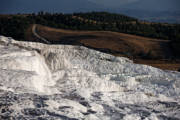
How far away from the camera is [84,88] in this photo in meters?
2.23

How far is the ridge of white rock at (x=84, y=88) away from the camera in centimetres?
166

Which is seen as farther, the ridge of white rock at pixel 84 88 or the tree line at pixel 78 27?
the tree line at pixel 78 27

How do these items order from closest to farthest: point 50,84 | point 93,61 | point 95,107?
point 95,107 < point 50,84 < point 93,61

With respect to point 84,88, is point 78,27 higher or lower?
higher

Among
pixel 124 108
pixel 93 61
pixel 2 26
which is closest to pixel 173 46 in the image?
pixel 93 61

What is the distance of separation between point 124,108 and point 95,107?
28 cm

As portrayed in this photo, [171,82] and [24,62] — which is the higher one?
[24,62]

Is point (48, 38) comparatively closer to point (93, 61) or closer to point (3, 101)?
point (93, 61)

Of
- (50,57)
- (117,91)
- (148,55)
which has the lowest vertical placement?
(148,55)

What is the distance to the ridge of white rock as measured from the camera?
5.46 feet

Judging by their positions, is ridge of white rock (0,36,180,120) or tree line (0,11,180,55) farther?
tree line (0,11,180,55)

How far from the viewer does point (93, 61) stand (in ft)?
11.5

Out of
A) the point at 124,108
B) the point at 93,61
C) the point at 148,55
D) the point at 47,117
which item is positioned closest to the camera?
the point at 47,117

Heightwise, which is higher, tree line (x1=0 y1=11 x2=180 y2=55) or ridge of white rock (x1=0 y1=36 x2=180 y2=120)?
tree line (x1=0 y1=11 x2=180 y2=55)
